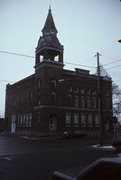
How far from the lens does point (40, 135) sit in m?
39.6

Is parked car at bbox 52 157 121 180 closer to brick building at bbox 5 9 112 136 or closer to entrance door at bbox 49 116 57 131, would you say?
brick building at bbox 5 9 112 136

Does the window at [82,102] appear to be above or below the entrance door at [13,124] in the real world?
above

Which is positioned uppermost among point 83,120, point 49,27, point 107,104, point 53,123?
point 49,27

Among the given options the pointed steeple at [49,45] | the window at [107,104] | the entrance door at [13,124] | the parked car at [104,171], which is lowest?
the entrance door at [13,124]

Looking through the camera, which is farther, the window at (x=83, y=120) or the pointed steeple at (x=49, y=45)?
the window at (x=83, y=120)

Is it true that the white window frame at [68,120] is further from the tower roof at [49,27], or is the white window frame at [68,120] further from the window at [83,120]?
the tower roof at [49,27]

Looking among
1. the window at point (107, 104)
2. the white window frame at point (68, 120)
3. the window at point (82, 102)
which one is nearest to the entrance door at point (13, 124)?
the white window frame at point (68, 120)

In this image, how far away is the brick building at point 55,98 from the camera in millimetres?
41594

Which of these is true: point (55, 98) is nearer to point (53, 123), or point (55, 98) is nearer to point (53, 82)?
point (53, 82)

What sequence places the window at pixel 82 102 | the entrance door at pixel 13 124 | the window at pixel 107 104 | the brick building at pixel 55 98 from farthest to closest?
the entrance door at pixel 13 124, the window at pixel 107 104, the window at pixel 82 102, the brick building at pixel 55 98

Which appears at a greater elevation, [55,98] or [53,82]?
[53,82]

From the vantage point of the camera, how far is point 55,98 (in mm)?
42750

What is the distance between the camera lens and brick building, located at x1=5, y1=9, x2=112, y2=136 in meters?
41.6

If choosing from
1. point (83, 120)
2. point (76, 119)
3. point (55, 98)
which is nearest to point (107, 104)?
point (83, 120)
